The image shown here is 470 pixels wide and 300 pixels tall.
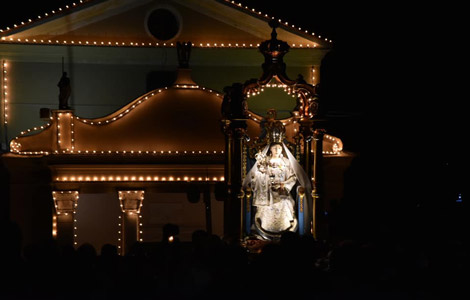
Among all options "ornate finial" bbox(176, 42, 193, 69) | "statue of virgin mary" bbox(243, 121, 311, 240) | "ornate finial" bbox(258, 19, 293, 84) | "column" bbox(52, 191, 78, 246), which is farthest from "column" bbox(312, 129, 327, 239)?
"column" bbox(52, 191, 78, 246)

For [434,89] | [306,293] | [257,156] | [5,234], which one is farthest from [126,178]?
[434,89]

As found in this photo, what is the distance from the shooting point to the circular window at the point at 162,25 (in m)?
19.6

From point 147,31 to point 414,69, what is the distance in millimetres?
8284

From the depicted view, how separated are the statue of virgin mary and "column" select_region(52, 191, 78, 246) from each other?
12.0ft

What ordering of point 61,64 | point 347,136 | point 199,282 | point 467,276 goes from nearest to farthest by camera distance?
1. point 199,282
2. point 467,276
3. point 61,64
4. point 347,136

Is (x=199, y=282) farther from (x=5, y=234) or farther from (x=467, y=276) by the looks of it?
(x=467, y=276)

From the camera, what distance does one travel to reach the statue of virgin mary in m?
14.9

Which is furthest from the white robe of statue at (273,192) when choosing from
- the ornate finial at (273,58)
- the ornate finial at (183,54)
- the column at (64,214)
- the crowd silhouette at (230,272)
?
the crowd silhouette at (230,272)

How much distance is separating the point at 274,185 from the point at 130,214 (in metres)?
3.27

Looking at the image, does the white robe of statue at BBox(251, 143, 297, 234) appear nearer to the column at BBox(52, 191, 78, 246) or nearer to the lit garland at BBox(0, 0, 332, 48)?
the column at BBox(52, 191, 78, 246)

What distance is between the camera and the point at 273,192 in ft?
49.0

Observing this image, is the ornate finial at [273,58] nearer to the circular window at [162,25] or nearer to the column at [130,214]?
the column at [130,214]

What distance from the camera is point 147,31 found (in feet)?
64.0

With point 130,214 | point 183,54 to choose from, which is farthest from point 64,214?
point 183,54
